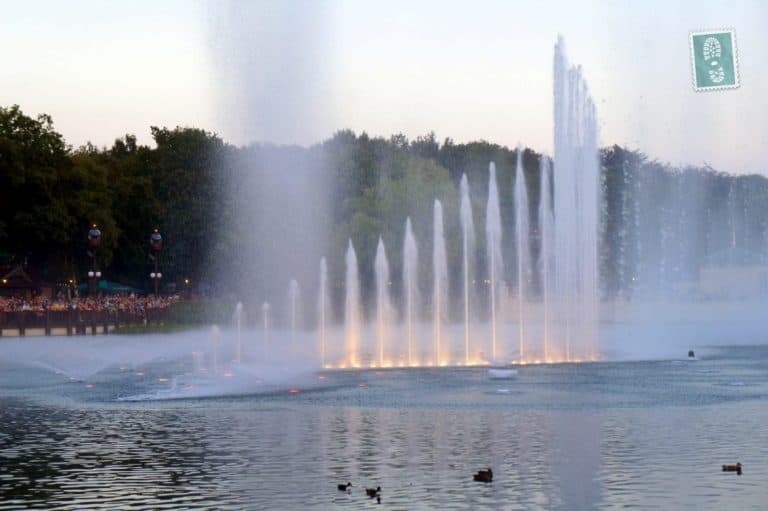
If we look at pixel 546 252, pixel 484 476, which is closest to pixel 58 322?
pixel 546 252

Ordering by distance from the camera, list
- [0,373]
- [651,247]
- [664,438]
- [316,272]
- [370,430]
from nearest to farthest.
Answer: [664,438] < [370,430] < [0,373] < [316,272] < [651,247]

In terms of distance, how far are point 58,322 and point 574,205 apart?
32054 mm

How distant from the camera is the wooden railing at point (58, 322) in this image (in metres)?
72.7

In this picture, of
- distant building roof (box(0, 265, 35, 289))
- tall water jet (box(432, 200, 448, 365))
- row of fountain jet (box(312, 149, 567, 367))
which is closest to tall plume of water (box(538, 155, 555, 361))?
row of fountain jet (box(312, 149, 567, 367))

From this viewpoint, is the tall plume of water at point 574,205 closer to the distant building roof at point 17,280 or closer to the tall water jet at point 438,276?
the tall water jet at point 438,276

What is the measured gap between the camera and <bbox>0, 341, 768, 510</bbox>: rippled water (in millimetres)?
22078

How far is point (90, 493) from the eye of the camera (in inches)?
892

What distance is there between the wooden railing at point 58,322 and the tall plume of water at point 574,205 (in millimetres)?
29905

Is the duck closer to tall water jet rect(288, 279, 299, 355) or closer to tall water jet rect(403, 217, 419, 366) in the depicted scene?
tall water jet rect(403, 217, 419, 366)

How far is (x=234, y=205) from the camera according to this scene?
326ft

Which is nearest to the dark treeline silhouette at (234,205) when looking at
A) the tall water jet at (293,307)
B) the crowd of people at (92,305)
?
the tall water jet at (293,307)

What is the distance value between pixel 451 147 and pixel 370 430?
113 metres

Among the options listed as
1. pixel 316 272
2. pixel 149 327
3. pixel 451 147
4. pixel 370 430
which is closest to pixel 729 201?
pixel 451 147

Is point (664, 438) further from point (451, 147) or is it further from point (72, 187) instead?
point (451, 147)
